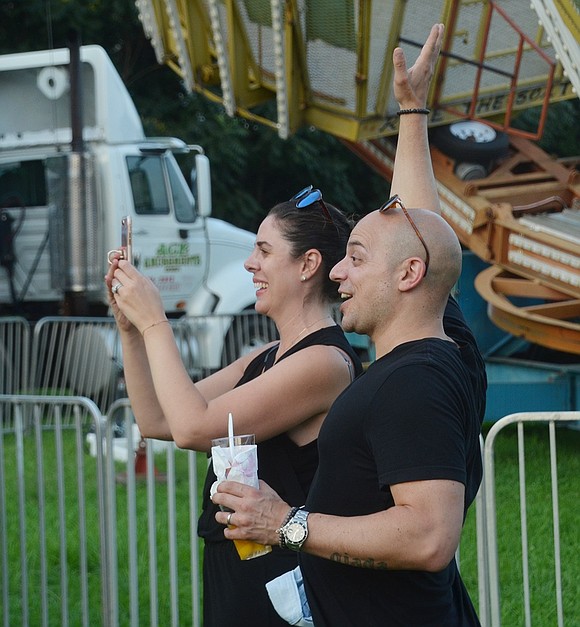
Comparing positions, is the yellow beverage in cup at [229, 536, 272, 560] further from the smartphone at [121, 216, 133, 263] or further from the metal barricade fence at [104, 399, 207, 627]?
the metal barricade fence at [104, 399, 207, 627]

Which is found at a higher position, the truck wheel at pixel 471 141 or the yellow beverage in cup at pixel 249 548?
the yellow beverage in cup at pixel 249 548

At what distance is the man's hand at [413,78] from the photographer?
2.74 metres

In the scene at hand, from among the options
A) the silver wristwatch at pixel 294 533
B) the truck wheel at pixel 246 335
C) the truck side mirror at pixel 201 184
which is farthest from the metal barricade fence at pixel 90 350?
the silver wristwatch at pixel 294 533

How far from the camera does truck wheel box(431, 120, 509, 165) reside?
10680mm

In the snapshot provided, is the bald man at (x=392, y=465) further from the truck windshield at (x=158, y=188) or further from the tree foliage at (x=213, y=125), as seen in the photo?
the tree foliage at (x=213, y=125)

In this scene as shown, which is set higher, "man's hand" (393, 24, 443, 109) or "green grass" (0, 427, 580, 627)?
"man's hand" (393, 24, 443, 109)

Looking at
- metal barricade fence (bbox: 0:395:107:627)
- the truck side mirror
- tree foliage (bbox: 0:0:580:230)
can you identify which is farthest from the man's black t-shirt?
tree foliage (bbox: 0:0:580:230)

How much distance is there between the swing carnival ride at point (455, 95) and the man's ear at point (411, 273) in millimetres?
6212

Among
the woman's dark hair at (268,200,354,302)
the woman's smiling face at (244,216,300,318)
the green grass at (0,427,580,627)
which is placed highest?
the woman's dark hair at (268,200,354,302)

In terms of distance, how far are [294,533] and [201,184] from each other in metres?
10.7

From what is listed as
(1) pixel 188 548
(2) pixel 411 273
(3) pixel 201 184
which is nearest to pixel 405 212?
(2) pixel 411 273

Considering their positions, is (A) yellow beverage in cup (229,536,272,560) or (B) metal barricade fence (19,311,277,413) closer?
(A) yellow beverage in cup (229,536,272,560)

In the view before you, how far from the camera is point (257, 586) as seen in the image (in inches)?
107

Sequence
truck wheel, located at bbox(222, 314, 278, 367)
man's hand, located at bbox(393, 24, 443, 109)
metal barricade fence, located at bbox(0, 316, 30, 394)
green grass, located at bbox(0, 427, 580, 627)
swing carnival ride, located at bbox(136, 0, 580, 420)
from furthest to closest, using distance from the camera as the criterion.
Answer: truck wheel, located at bbox(222, 314, 278, 367)
metal barricade fence, located at bbox(0, 316, 30, 394)
swing carnival ride, located at bbox(136, 0, 580, 420)
green grass, located at bbox(0, 427, 580, 627)
man's hand, located at bbox(393, 24, 443, 109)
